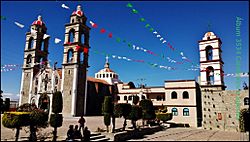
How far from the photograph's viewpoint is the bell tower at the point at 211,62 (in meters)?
25.9

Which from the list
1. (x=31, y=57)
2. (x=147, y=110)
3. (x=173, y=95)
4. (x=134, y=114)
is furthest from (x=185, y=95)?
(x=31, y=57)

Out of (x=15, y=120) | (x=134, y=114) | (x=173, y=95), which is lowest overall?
(x=134, y=114)

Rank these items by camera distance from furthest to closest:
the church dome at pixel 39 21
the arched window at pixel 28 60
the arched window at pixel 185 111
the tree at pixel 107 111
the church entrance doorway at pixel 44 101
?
the arched window at pixel 28 60 < the church dome at pixel 39 21 < the church entrance doorway at pixel 44 101 < the arched window at pixel 185 111 < the tree at pixel 107 111

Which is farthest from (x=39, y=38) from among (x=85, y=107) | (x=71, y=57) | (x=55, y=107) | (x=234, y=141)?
(x=234, y=141)

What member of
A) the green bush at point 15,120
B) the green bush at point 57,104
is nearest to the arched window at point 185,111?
the green bush at point 57,104

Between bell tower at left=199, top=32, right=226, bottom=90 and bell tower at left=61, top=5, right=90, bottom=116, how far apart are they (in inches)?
717

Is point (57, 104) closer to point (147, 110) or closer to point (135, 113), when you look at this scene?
point (135, 113)

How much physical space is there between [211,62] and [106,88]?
2469 centimetres

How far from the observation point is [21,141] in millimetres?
11609

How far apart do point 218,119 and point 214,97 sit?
8.77ft

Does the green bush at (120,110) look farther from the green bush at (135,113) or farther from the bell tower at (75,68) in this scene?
the bell tower at (75,68)

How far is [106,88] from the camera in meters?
45.6

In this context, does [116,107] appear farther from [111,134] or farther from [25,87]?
[25,87]

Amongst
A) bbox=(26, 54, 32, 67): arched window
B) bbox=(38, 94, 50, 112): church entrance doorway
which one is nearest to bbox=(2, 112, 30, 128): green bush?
bbox=(38, 94, 50, 112): church entrance doorway
